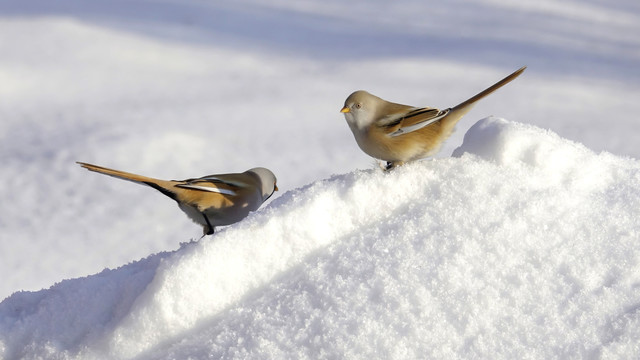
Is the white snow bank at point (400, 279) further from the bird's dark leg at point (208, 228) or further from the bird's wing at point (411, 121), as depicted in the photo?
the bird's dark leg at point (208, 228)

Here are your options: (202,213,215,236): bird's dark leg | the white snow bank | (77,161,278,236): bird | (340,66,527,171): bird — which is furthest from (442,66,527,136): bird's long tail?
(202,213,215,236): bird's dark leg

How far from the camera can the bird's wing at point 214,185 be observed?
1.89 meters

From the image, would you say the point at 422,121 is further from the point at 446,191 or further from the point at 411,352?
the point at 411,352

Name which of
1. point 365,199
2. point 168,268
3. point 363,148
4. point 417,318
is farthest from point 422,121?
point 168,268

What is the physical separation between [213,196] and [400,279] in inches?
31.6

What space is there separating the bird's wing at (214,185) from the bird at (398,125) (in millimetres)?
433

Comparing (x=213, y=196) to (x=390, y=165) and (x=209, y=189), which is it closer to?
(x=209, y=189)

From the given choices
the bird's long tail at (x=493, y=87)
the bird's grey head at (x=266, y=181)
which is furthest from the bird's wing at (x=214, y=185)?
the bird's long tail at (x=493, y=87)

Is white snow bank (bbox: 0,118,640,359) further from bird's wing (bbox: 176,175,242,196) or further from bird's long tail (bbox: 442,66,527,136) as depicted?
bird's wing (bbox: 176,175,242,196)

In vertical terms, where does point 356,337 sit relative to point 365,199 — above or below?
below

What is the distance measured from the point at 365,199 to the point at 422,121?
0.28 metres

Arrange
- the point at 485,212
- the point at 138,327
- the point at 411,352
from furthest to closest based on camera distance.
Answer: the point at 485,212 → the point at 138,327 → the point at 411,352

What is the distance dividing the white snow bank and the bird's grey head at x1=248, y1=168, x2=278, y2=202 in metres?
0.59

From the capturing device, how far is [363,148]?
164cm
